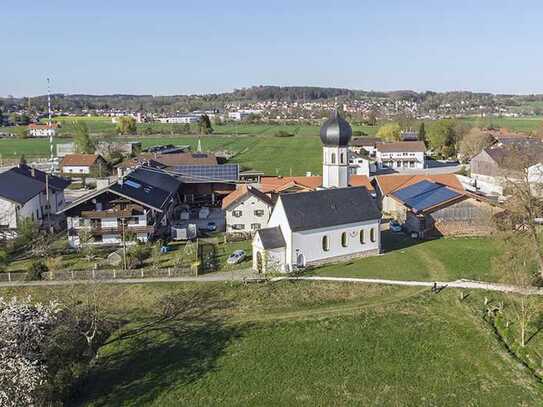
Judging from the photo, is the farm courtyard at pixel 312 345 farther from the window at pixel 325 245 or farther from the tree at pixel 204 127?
the tree at pixel 204 127

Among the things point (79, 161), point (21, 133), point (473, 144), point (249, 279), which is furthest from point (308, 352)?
point (21, 133)

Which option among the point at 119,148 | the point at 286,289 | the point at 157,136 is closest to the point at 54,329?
the point at 286,289

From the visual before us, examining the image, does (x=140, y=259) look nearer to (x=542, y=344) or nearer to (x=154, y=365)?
(x=154, y=365)

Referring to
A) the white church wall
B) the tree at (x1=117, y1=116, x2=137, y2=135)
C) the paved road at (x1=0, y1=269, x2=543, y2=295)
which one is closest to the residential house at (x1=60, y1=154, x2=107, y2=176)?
the paved road at (x1=0, y1=269, x2=543, y2=295)

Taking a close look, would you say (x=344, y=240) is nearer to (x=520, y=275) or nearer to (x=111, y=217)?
(x=520, y=275)

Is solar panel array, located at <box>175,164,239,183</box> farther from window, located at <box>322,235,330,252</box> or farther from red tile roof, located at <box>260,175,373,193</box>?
window, located at <box>322,235,330,252</box>

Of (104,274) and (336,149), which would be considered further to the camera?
(336,149)

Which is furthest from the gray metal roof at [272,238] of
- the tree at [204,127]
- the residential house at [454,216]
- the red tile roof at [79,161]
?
the tree at [204,127]
